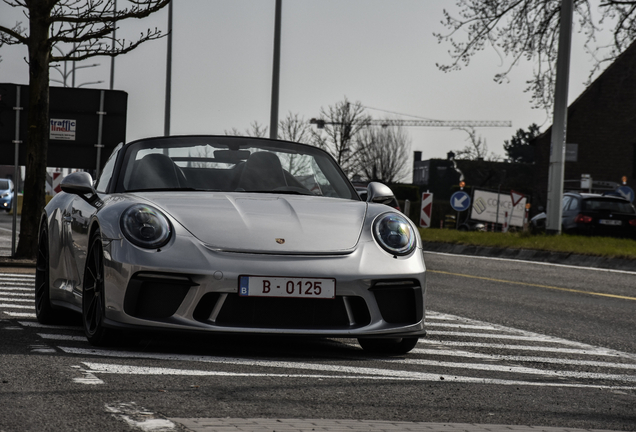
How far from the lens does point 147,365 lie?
502 centimetres

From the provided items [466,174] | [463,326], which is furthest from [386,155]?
[463,326]

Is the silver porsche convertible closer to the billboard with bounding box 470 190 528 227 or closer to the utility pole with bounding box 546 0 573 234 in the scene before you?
the utility pole with bounding box 546 0 573 234

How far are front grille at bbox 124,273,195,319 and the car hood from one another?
276mm

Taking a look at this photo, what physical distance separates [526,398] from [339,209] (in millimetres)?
1816

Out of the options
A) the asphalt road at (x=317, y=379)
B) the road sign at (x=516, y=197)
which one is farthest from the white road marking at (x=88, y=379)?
the road sign at (x=516, y=197)

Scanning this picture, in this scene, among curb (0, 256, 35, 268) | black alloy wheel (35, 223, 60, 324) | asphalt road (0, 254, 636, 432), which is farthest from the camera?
curb (0, 256, 35, 268)

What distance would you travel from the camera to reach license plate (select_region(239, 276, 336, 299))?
5328 mm

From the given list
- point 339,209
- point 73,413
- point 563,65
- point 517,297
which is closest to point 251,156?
point 339,209

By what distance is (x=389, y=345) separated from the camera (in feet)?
19.6

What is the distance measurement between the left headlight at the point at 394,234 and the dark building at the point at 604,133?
167 feet

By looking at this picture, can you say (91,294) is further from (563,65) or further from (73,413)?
Answer: (563,65)

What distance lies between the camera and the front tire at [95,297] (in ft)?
18.4

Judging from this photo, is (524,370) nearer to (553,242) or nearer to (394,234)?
(394,234)

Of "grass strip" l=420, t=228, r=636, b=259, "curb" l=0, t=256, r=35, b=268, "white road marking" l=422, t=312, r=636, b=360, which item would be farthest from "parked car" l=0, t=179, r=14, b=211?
"white road marking" l=422, t=312, r=636, b=360
